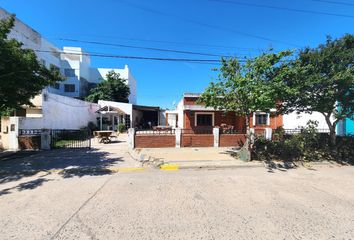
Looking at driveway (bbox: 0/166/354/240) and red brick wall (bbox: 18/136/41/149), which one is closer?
driveway (bbox: 0/166/354/240)

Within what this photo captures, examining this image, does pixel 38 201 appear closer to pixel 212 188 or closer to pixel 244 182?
pixel 212 188

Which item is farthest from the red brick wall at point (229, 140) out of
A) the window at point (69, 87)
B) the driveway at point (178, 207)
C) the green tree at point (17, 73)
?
the window at point (69, 87)

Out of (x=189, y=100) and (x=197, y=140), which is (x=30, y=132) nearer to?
(x=197, y=140)

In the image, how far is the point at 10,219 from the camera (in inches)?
161

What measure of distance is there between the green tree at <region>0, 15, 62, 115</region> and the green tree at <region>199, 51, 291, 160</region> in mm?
7383

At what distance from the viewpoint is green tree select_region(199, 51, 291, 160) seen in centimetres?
850

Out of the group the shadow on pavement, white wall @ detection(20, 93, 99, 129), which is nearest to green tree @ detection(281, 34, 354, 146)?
the shadow on pavement

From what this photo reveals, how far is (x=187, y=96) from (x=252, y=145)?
369 inches

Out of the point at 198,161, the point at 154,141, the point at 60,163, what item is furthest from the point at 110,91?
the point at 198,161

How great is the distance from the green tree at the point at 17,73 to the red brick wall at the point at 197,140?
7.61 m

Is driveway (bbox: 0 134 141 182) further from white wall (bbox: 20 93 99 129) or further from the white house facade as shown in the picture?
the white house facade

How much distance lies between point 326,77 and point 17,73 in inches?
502

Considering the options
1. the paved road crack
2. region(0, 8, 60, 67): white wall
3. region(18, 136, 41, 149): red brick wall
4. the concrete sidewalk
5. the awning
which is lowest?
the paved road crack

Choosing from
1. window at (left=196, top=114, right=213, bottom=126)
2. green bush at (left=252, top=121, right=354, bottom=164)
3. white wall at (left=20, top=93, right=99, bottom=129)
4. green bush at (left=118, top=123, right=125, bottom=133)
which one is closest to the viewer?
green bush at (left=252, top=121, right=354, bottom=164)
